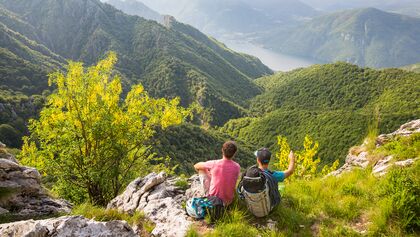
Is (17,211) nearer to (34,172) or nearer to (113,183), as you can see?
(34,172)

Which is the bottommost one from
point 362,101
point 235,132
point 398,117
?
point 235,132

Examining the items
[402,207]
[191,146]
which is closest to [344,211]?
[402,207]

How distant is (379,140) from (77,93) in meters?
13.8

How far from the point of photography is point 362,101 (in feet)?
643

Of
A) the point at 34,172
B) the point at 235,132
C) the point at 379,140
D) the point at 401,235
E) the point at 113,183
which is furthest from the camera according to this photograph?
the point at 235,132

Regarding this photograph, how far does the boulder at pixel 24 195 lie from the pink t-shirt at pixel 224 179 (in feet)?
26.2

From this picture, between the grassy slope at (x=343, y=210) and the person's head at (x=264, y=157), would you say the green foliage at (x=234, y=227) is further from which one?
the person's head at (x=264, y=157)

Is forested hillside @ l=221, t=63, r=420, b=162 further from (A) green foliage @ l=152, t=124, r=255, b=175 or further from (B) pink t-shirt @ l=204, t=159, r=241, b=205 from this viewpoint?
(B) pink t-shirt @ l=204, t=159, r=241, b=205

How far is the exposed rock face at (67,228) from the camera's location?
24.5 ft

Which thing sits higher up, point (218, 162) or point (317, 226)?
point (218, 162)

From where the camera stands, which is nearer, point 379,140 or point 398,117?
point 379,140

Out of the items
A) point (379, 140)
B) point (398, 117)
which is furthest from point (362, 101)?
point (379, 140)

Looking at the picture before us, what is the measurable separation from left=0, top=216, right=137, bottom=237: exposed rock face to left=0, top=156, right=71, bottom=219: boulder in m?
5.51

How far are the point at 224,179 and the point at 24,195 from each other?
33.7 feet
